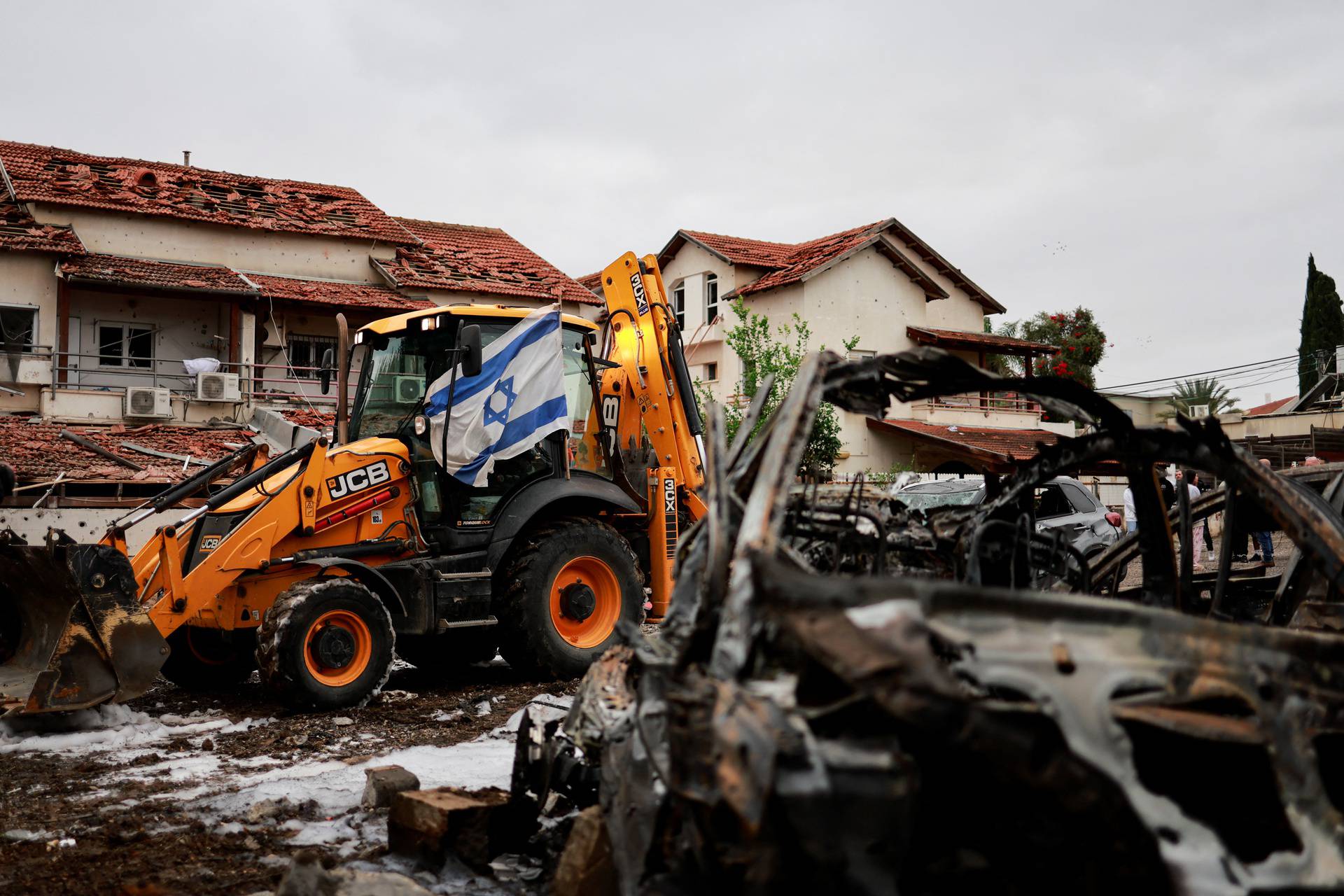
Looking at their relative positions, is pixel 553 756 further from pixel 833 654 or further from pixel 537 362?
pixel 537 362

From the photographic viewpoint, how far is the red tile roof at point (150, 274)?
19.9m


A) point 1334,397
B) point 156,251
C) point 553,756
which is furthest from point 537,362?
point 1334,397

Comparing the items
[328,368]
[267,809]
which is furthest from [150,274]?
[267,809]

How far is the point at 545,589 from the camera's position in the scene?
8500 mm

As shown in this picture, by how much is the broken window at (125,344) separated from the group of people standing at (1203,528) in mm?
18557

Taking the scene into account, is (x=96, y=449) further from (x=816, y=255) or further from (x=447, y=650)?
(x=816, y=255)

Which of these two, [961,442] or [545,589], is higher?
[961,442]

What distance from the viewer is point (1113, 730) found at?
96.0 inches

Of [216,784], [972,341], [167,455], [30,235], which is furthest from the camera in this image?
[972,341]

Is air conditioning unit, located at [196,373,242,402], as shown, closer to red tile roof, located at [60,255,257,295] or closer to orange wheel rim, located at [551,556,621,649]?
red tile roof, located at [60,255,257,295]

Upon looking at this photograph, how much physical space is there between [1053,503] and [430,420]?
26.3 feet

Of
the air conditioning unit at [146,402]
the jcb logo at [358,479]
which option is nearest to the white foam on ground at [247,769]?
the jcb logo at [358,479]

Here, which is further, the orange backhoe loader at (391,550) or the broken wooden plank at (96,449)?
the broken wooden plank at (96,449)

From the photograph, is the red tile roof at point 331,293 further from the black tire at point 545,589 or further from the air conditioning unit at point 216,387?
the black tire at point 545,589
